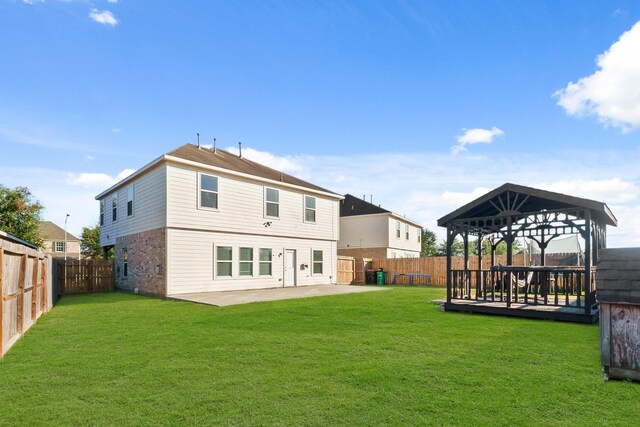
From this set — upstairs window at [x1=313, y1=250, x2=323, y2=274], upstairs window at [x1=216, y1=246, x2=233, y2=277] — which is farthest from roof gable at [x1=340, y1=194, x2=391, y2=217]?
upstairs window at [x1=216, y1=246, x2=233, y2=277]

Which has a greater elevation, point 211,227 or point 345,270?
point 211,227

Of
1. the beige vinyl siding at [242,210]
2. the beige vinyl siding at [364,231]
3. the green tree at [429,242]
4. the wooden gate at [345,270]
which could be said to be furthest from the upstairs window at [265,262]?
the green tree at [429,242]

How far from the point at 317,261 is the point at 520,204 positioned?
1266 centimetres

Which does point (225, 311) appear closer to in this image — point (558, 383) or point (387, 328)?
point (387, 328)

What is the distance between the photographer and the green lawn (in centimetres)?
354

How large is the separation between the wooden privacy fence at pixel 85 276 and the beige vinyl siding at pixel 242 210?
19.9 ft

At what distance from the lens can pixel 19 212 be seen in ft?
104

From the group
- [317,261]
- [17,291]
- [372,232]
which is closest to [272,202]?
[317,261]

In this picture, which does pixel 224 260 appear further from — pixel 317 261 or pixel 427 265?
pixel 427 265

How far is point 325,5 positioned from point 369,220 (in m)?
19.5

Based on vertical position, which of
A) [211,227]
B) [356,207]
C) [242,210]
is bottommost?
[211,227]

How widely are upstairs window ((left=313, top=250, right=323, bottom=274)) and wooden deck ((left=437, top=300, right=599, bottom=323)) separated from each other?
1068 centimetres

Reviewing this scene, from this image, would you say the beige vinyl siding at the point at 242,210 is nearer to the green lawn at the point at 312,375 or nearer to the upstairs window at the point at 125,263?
the upstairs window at the point at 125,263

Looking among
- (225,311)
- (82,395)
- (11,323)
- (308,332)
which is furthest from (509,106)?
(11,323)
